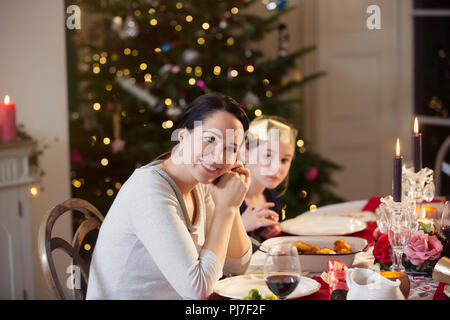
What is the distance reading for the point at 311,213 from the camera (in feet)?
7.43

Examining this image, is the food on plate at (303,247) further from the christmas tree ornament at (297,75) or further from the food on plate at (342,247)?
the christmas tree ornament at (297,75)

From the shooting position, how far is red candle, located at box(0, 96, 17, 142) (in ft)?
8.65

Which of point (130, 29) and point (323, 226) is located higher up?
point (130, 29)

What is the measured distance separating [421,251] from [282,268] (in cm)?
43

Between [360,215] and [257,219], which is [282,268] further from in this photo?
[360,215]

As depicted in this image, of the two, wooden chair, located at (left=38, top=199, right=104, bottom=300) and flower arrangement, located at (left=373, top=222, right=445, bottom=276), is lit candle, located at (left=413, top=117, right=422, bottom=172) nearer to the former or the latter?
flower arrangement, located at (left=373, top=222, right=445, bottom=276)

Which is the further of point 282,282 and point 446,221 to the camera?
point 446,221

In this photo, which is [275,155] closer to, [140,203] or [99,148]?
[140,203]

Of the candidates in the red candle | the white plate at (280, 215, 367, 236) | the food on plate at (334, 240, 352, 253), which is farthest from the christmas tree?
the food on plate at (334, 240, 352, 253)

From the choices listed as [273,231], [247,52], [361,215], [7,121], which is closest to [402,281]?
[273,231]

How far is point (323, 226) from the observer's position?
1989 mm

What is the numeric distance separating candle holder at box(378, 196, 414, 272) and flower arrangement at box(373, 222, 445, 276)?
0.02 m

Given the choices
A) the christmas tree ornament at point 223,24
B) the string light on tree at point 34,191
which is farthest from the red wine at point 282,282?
the christmas tree ornament at point 223,24

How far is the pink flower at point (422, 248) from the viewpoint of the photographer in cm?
148
